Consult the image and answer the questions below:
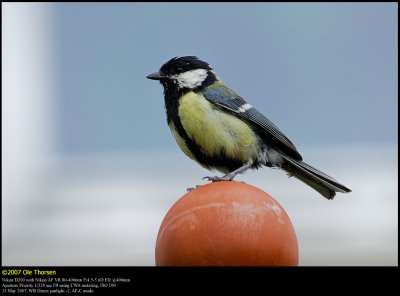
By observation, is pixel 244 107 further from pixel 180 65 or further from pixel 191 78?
pixel 180 65

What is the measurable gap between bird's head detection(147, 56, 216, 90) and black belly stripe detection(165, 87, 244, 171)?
15 cm

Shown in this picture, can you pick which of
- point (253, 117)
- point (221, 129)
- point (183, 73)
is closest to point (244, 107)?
point (253, 117)

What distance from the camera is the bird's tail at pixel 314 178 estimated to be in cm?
446

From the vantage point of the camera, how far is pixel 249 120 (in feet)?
14.6

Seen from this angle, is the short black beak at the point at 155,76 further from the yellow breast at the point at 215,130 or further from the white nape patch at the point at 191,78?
the yellow breast at the point at 215,130

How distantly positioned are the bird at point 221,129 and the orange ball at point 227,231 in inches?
42.9

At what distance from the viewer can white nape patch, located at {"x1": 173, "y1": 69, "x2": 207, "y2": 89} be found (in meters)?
4.55

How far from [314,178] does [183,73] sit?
1.17 meters

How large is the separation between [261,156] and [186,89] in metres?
0.69

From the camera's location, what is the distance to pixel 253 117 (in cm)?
448

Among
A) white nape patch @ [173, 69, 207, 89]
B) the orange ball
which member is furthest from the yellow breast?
the orange ball

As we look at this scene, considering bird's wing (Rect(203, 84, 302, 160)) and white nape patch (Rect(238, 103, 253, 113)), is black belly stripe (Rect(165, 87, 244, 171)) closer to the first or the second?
bird's wing (Rect(203, 84, 302, 160))
